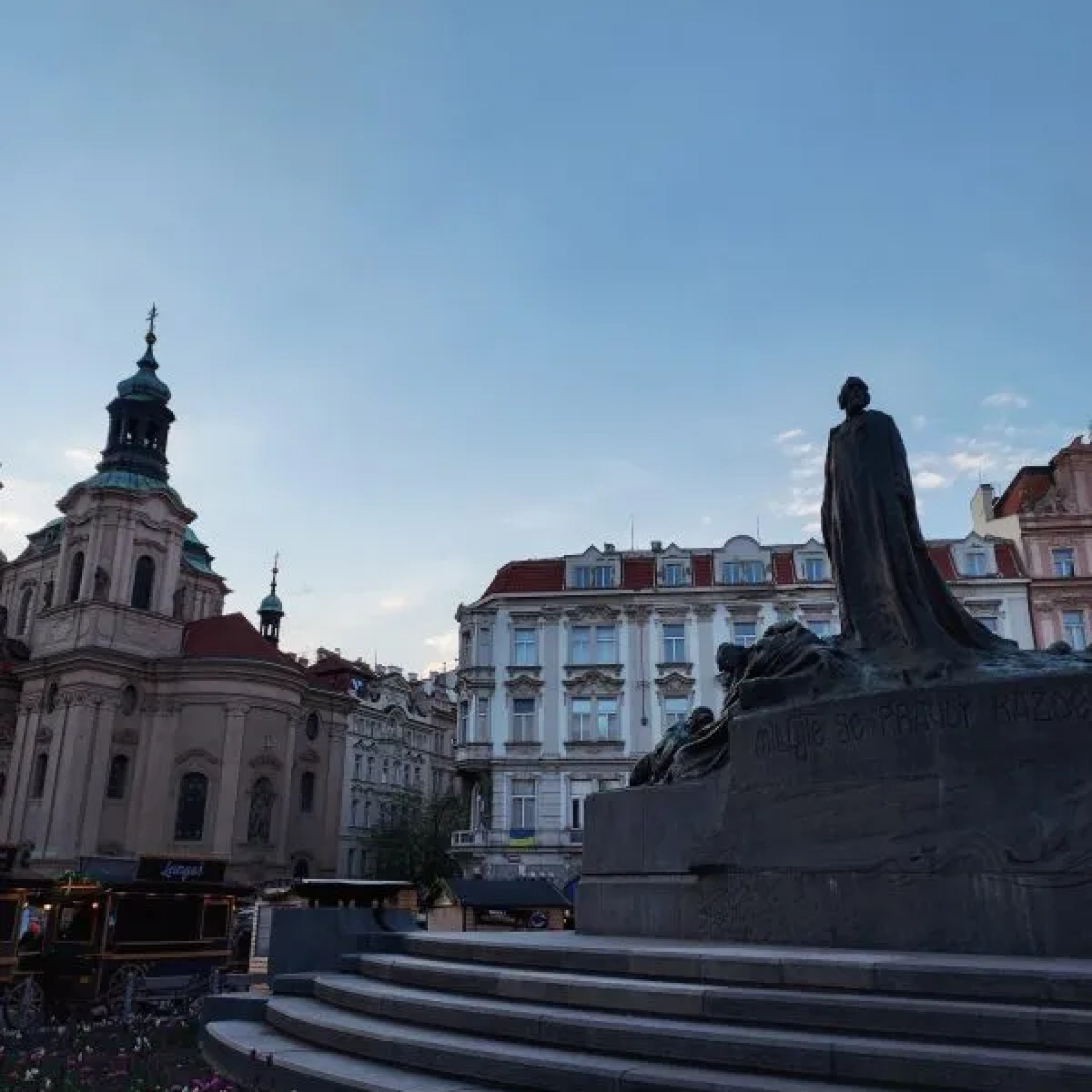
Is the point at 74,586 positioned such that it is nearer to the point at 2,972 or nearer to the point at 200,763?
the point at 200,763

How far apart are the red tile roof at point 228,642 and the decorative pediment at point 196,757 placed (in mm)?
4826

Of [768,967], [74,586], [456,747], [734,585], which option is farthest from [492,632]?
[768,967]

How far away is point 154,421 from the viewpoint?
6081 cm

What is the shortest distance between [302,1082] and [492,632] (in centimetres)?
3768

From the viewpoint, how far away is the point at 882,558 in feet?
31.1

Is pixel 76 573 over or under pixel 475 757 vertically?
over

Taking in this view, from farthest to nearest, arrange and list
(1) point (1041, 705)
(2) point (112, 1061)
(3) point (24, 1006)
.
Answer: (3) point (24, 1006) < (2) point (112, 1061) < (1) point (1041, 705)

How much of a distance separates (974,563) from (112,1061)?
4106 centimetres

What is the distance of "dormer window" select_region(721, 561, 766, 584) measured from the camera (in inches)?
1762

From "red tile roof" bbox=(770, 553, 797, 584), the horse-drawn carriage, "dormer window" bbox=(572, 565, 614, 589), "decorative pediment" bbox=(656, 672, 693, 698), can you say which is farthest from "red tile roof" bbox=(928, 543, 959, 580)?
the horse-drawn carriage

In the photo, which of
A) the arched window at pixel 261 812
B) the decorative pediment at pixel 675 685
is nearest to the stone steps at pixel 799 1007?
the decorative pediment at pixel 675 685

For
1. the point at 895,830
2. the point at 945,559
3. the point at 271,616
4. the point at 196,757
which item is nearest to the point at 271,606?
the point at 271,616

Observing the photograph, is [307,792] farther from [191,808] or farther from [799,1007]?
[799,1007]

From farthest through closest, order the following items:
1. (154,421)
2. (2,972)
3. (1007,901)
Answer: (154,421) < (2,972) < (1007,901)
